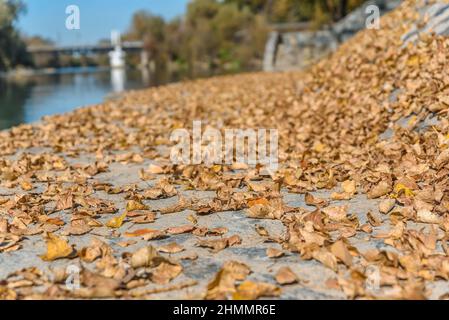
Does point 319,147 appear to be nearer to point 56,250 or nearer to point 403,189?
point 403,189

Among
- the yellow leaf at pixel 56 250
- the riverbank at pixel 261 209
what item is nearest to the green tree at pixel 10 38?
the riverbank at pixel 261 209

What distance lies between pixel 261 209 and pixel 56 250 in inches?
59.4

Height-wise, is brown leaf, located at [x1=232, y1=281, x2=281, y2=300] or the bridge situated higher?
the bridge

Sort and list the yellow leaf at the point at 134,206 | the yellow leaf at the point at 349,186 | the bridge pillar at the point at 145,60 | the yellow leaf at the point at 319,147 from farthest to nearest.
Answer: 1. the bridge pillar at the point at 145,60
2. the yellow leaf at the point at 319,147
3. the yellow leaf at the point at 349,186
4. the yellow leaf at the point at 134,206

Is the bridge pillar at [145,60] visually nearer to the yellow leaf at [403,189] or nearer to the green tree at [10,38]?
the green tree at [10,38]

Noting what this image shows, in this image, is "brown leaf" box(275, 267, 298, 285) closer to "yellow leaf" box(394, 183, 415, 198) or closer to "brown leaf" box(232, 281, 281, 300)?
"brown leaf" box(232, 281, 281, 300)

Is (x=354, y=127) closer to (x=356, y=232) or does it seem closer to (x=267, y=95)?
(x=356, y=232)

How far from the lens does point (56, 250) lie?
3.15 metres

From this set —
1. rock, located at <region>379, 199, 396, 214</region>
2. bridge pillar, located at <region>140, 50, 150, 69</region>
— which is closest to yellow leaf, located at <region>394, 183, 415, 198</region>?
rock, located at <region>379, 199, 396, 214</region>

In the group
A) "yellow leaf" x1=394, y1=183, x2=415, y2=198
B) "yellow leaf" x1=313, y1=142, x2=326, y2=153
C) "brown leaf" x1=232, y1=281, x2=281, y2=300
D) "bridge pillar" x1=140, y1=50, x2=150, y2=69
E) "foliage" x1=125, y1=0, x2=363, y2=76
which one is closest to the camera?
"brown leaf" x1=232, y1=281, x2=281, y2=300

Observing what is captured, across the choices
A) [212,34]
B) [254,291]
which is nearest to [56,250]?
[254,291]

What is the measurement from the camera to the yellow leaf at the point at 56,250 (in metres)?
3.13

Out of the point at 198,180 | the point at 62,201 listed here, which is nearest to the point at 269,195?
the point at 198,180

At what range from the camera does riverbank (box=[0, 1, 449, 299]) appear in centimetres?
278
